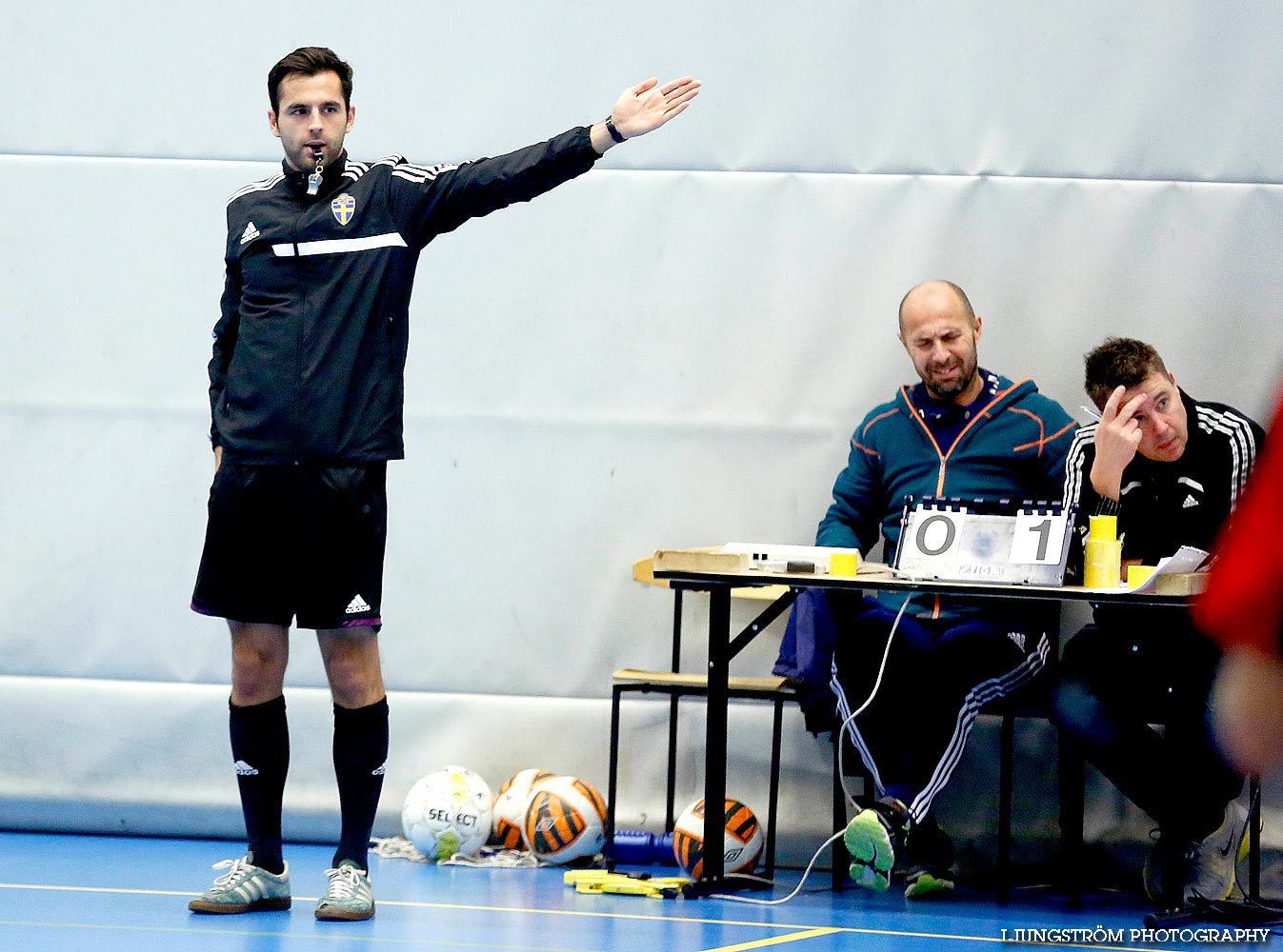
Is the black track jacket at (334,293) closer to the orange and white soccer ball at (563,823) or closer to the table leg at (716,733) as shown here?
the table leg at (716,733)

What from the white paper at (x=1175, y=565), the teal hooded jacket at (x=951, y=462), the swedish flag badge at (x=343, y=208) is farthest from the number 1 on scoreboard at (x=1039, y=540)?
the swedish flag badge at (x=343, y=208)

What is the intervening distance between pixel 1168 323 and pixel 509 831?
2431mm

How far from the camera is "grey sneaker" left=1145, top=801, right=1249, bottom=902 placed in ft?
12.0

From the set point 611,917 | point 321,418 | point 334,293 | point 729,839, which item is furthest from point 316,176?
point 729,839

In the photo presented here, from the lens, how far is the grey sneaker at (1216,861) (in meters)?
3.67

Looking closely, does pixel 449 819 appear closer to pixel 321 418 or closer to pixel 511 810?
pixel 511 810

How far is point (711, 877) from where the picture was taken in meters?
3.76

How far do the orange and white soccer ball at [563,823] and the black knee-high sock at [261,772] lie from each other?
91 centimetres

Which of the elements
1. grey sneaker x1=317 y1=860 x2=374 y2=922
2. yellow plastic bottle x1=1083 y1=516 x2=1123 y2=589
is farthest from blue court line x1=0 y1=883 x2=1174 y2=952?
yellow plastic bottle x1=1083 y1=516 x2=1123 y2=589

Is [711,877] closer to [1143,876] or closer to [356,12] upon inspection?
[1143,876]

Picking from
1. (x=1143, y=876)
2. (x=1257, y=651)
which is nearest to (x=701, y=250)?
(x=1143, y=876)

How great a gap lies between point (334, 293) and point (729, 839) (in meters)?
1.76

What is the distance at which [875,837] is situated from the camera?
3.44m

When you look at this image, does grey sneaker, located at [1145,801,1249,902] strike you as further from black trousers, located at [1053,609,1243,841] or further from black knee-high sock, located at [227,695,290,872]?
black knee-high sock, located at [227,695,290,872]
